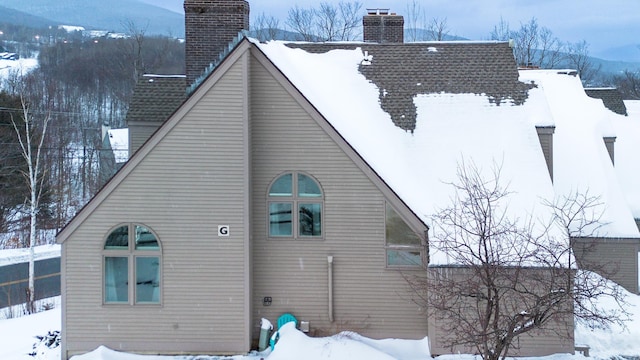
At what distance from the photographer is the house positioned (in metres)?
14.4

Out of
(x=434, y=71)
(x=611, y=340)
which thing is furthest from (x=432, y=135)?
(x=611, y=340)

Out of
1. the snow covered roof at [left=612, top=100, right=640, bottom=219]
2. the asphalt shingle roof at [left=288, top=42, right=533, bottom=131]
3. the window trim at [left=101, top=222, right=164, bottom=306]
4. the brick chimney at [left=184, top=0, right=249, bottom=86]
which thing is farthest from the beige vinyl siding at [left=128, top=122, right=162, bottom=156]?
the snow covered roof at [left=612, top=100, right=640, bottom=219]

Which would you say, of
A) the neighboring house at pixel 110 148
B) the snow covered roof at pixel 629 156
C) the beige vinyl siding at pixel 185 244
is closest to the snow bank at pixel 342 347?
the beige vinyl siding at pixel 185 244

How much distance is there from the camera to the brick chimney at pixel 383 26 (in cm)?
2172

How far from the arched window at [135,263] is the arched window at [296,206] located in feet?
9.07

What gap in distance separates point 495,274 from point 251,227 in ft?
19.6

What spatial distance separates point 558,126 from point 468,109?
7184 mm

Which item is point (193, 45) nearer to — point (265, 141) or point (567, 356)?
point (265, 141)

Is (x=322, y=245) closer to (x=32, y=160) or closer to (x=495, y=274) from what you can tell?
(x=495, y=274)

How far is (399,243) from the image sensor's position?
14.6m

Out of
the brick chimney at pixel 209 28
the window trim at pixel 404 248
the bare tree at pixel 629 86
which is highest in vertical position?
the bare tree at pixel 629 86

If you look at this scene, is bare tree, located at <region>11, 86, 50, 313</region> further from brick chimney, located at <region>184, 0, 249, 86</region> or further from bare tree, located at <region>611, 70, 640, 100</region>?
bare tree, located at <region>611, 70, 640, 100</region>

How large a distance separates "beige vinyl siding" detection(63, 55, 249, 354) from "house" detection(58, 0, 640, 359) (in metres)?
0.02

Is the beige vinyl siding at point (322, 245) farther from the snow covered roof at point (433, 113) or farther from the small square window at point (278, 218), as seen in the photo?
the snow covered roof at point (433, 113)
